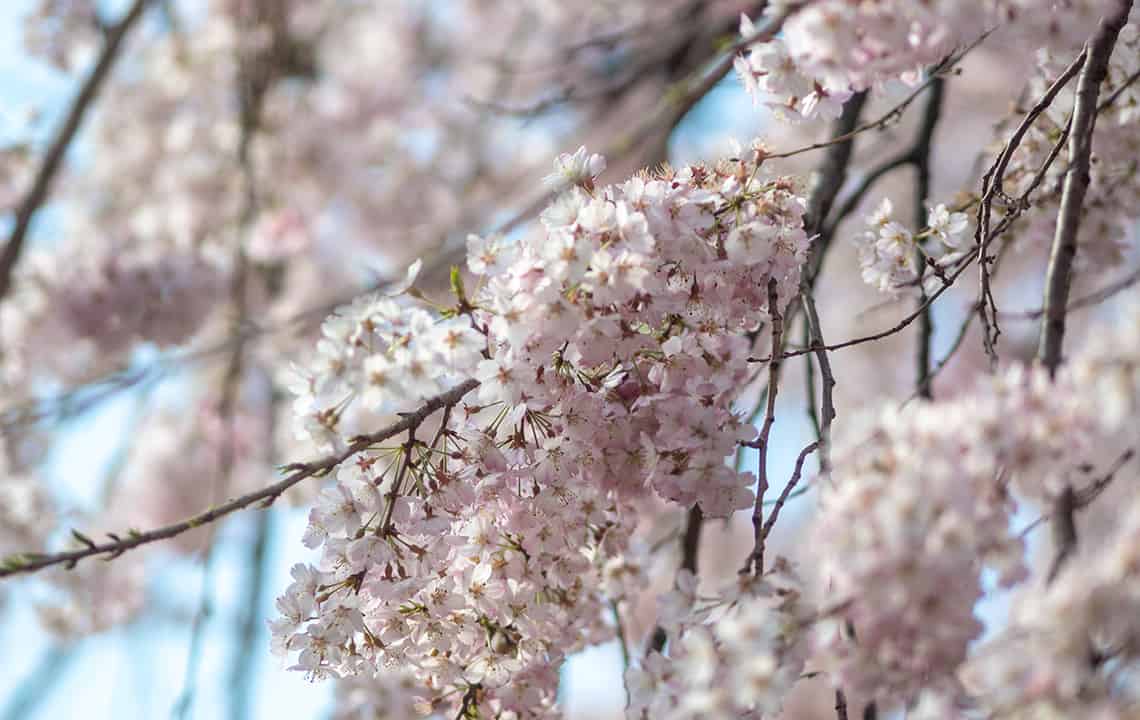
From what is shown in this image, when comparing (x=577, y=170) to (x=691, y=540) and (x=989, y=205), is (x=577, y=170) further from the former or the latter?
(x=691, y=540)

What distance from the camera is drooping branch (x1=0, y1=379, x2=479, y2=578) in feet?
4.14

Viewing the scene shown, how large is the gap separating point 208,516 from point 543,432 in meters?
0.48

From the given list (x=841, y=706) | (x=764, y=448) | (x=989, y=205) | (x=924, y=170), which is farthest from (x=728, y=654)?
(x=924, y=170)

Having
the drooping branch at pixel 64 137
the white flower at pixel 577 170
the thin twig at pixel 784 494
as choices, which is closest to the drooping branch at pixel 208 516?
the white flower at pixel 577 170

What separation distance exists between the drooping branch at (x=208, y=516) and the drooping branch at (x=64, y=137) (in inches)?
83.8

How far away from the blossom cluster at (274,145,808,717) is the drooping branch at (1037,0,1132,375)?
1.16 feet

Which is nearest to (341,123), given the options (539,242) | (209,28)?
(209,28)

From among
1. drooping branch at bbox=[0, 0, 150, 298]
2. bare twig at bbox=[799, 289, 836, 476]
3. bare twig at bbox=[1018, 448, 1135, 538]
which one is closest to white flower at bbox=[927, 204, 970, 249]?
bare twig at bbox=[799, 289, 836, 476]

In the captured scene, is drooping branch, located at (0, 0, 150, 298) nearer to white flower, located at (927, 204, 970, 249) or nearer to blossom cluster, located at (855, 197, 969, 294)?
blossom cluster, located at (855, 197, 969, 294)

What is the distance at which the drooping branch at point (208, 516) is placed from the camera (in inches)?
49.7

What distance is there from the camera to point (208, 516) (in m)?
1.33

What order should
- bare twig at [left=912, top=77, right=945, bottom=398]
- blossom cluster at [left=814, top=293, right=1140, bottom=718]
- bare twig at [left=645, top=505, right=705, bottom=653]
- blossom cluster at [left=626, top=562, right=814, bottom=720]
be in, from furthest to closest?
bare twig at [left=912, top=77, right=945, bottom=398] < bare twig at [left=645, top=505, right=705, bottom=653] < blossom cluster at [left=626, top=562, right=814, bottom=720] < blossom cluster at [left=814, top=293, right=1140, bottom=718]

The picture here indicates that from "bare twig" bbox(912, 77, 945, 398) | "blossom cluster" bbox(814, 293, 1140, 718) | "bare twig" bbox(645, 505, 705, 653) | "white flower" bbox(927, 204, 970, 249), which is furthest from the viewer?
"bare twig" bbox(912, 77, 945, 398)

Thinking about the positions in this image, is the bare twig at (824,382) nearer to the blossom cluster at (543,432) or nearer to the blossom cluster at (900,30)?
the blossom cluster at (543,432)
